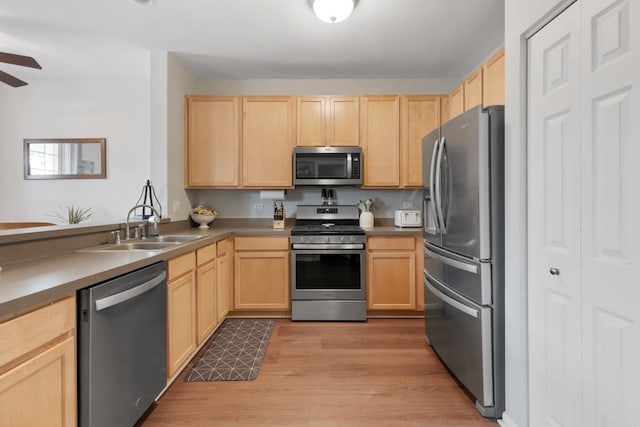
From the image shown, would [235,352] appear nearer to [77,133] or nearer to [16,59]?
[16,59]

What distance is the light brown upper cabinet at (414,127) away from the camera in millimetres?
3311

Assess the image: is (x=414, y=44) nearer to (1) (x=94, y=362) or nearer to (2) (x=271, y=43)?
(2) (x=271, y=43)

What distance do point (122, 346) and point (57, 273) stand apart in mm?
418

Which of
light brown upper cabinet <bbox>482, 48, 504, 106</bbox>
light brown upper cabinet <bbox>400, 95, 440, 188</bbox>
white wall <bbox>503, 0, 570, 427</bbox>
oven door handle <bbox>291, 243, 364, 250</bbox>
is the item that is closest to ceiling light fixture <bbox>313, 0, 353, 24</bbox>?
white wall <bbox>503, 0, 570, 427</bbox>

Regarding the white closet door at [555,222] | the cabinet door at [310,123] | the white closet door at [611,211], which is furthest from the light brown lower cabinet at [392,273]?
the white closet door at [611,211]

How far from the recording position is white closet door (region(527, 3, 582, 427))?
47.6 inches

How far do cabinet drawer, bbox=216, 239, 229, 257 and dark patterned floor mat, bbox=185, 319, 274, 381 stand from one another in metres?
0.72

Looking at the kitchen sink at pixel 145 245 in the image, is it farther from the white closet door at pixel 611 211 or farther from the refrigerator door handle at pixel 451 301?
the white closet door at pixel 611 211

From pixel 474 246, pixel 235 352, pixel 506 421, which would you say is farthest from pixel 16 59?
pixel 506 421

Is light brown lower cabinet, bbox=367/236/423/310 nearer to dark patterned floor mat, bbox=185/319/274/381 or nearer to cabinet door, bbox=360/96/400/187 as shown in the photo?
cabinet door, bbox=360/96/400/187

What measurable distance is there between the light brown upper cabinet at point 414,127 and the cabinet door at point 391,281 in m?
0.88

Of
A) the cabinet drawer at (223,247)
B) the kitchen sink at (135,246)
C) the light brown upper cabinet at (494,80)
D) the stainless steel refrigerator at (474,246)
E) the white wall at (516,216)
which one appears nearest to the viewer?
the white wall at (516,216)

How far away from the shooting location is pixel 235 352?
2385mm

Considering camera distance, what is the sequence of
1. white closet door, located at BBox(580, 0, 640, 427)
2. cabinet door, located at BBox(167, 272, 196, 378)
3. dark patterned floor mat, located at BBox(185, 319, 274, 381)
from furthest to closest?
dark patterned floor mat, located at BBox(185, 319, 274, 381) → cabinet door, located at BBox(167, 272, 196, 378) → white closet door, located at BBox(580, 0, 640, 427)
